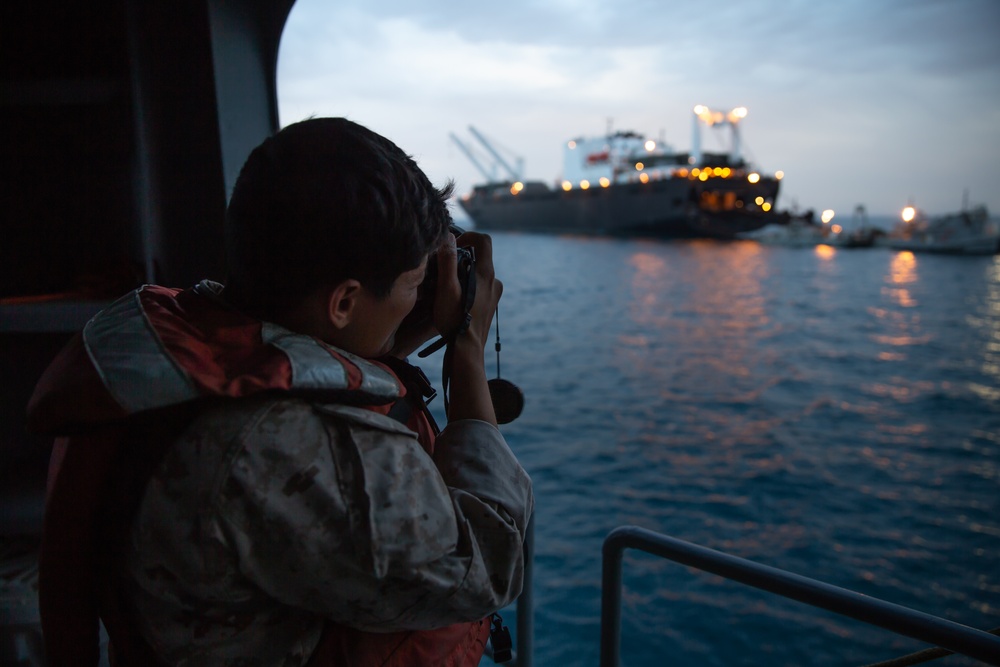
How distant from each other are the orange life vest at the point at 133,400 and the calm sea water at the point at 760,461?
5218 mm

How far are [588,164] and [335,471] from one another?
57367 millimetres

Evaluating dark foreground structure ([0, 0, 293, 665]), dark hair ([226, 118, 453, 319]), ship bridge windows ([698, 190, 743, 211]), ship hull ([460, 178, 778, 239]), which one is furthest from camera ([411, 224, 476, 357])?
ship bridge windows ([698, 190, 743, 211])

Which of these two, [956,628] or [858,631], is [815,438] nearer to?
[858,631]

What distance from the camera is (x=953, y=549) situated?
8.03m

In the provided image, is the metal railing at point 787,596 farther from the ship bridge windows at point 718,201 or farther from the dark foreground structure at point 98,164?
the ship bridge windows at point 718,201

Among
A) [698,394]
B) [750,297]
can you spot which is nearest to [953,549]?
[698,394]

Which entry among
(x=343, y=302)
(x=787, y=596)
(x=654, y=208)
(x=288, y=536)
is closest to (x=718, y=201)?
(x=654, y=208)

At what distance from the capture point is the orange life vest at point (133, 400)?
0.60 metres

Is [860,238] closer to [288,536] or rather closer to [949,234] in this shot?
[949,234]

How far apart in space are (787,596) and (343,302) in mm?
871

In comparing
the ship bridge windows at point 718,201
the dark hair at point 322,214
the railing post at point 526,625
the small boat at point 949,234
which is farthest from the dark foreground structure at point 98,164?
the small boat at point 949,234

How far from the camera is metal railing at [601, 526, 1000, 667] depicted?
100 centimetres

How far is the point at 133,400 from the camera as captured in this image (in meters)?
0.60

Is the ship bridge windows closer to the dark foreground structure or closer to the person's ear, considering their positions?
the dark foreground structure
